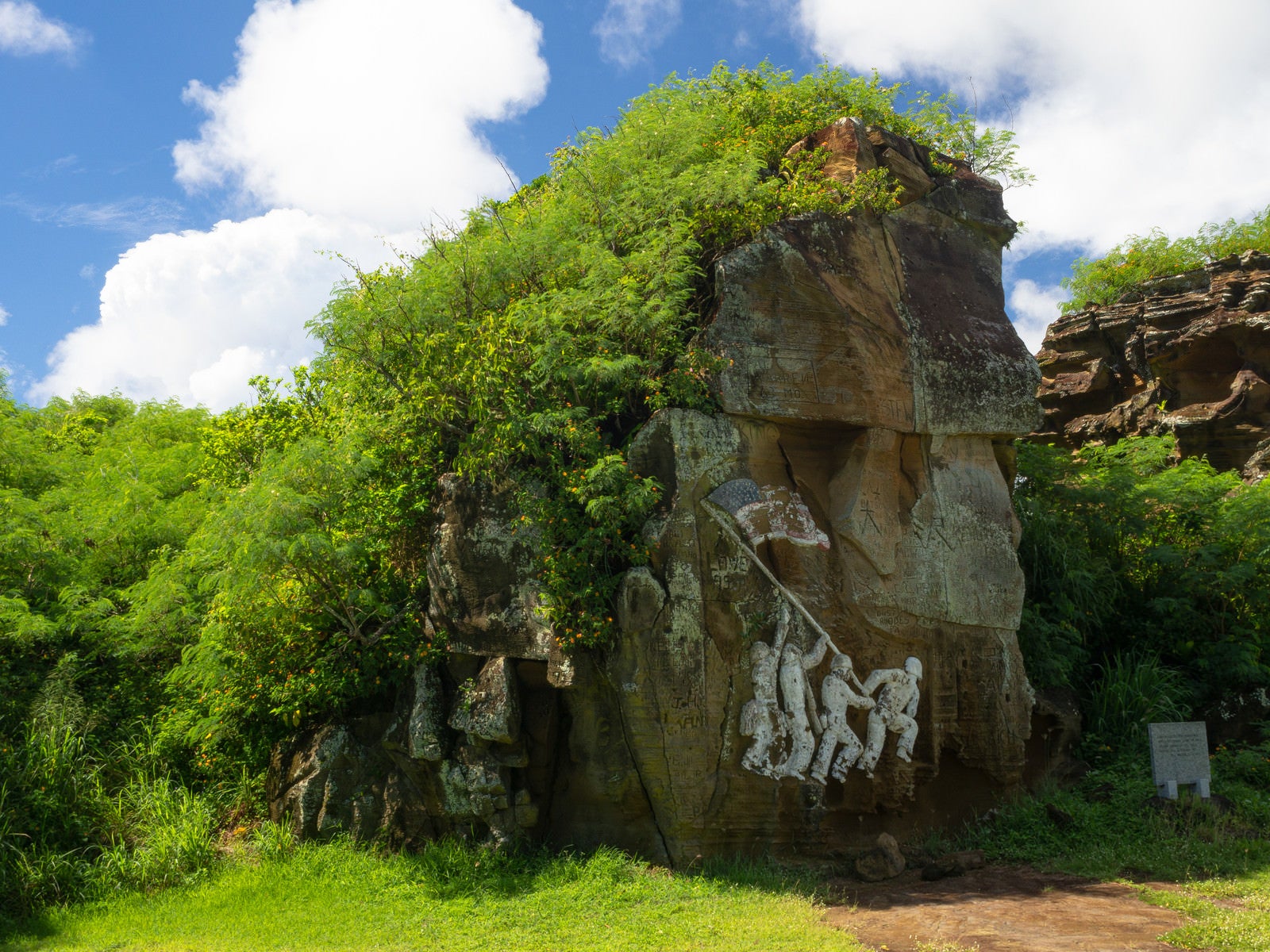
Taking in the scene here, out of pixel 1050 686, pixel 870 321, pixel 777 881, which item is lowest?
pixel 777 881

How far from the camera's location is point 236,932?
8500 millimetres

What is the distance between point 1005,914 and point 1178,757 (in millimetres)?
3729

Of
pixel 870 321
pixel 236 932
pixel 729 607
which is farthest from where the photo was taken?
pixel 870 321

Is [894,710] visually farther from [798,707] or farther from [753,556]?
[753,556]

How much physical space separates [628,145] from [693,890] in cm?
839

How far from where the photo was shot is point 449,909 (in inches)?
343

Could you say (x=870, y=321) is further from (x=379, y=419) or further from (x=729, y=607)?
(x=379, y=419)

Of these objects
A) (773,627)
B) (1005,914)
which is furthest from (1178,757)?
(773,627)

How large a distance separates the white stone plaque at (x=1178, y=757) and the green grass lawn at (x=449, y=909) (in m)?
4.48

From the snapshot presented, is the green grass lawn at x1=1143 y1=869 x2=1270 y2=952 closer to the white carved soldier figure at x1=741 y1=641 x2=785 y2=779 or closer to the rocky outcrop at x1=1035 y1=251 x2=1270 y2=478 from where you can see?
the white carved soldier figure at x1=741 y1=641 x2=785 y2=779

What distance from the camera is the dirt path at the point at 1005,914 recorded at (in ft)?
24.2

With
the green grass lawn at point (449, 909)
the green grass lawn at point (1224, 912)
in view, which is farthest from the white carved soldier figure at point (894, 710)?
the green grass lawn at point (1224, 912)

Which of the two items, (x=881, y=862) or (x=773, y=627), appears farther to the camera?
(x=773, y=627)

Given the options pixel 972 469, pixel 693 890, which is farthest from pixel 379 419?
pixel 972 469
